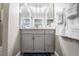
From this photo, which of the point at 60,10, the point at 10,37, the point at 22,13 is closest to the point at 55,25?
the point at 60,10

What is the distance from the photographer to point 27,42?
1.86 metres

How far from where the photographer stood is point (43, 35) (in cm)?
184

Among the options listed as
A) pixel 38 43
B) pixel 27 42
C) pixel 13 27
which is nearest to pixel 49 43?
pixel 38 43

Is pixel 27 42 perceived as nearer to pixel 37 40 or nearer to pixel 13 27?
pixel 37 40

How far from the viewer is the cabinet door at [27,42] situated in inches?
70.3

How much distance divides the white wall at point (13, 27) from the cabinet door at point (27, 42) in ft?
0.38

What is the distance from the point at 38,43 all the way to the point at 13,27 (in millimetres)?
471

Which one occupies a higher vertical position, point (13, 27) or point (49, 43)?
point (13, 27)

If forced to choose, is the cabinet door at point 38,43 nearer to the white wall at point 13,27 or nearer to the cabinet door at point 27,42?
the cabinet door at point 27,42

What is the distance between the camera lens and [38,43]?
71.0 inches

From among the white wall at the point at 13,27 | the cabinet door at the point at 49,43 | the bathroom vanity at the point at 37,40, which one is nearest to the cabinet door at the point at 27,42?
the bathroom vanity at the point at 37,40

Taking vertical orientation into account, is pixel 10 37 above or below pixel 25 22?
below

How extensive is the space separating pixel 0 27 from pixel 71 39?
3.35 ft

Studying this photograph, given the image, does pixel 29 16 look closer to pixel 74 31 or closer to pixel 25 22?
pixel 25 22
